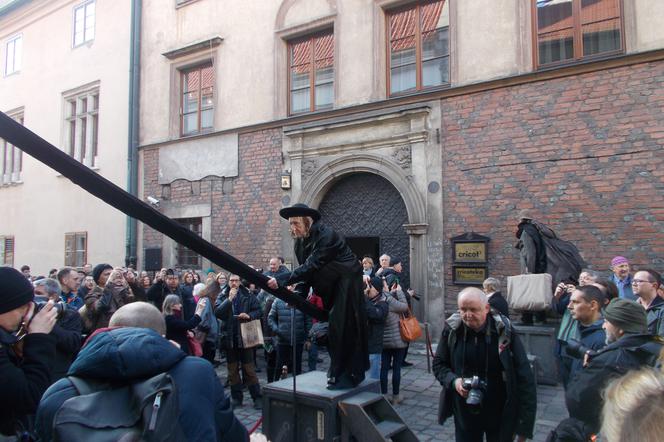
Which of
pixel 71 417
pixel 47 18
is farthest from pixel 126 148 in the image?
pixel 71 417

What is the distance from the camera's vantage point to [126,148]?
14844 mm

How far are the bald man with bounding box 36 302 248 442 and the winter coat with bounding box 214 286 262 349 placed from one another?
4.94m

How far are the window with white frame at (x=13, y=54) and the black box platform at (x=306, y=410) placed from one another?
19.3m

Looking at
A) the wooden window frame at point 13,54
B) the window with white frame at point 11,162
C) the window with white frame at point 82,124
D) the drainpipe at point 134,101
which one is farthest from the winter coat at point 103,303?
the wooden window frame at point 13,54

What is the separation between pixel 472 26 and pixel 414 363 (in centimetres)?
614

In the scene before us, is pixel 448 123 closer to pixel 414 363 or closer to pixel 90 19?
pixel 414 363

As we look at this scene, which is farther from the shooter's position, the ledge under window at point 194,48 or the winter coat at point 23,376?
the ledge under window at point 194,48

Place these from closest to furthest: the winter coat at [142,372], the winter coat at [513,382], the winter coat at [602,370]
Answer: the winter coat at [142,372]
the winter coat at [602,370]
the winter coat at [513,382]

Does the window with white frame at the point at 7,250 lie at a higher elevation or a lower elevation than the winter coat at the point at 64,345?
higher

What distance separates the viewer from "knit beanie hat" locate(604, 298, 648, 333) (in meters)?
3.20

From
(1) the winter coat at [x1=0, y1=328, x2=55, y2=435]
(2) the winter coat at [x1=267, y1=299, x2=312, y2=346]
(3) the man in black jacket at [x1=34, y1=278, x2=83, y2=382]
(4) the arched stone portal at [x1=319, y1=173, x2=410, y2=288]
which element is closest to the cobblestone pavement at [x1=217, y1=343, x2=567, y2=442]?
(2) the winter coat at [x1=267, y1=299, x2=312, y2=346]

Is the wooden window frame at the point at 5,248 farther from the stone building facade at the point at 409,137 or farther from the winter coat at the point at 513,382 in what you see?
the winter coat at the point at 513,382

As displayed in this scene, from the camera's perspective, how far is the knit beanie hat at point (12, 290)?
2322mm

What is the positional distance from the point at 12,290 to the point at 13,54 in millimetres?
20546
